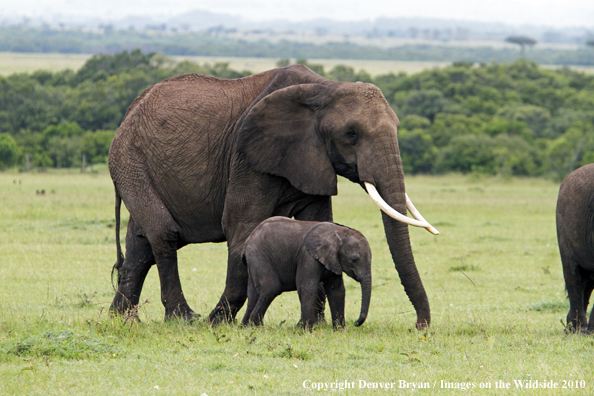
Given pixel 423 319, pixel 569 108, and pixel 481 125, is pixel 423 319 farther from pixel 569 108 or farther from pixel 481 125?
pixel 569 108

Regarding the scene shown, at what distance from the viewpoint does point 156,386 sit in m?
5.45

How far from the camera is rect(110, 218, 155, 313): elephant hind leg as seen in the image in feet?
28.1

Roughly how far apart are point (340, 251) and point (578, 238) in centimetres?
245

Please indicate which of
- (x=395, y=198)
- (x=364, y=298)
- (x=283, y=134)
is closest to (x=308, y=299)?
(x=364, y=298)

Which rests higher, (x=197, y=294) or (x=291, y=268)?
(x=291, y=268)

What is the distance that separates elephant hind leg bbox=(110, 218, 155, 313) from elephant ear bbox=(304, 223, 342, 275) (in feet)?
7.41

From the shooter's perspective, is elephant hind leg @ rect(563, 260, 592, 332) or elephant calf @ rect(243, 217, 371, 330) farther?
elephant hind leg @ rect(563, 260, 592, 332)

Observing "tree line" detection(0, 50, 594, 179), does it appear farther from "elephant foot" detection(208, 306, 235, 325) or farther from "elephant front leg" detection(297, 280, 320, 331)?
"elephant front leg" detection(297, 280, 320, 331)

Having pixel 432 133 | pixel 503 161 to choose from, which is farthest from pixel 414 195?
pixel 432 133

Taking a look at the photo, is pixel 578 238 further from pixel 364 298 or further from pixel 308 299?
pixel 308 299

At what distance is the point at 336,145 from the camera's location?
7.25 meters

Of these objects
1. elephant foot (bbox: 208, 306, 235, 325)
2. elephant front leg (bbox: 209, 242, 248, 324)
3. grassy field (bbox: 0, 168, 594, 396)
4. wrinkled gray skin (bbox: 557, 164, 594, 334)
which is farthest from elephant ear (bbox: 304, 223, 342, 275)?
wrinkled gray skin (bbox: 557, 164, 594, 334)

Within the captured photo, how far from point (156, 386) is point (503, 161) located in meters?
35.4

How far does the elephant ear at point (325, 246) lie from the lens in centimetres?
700
